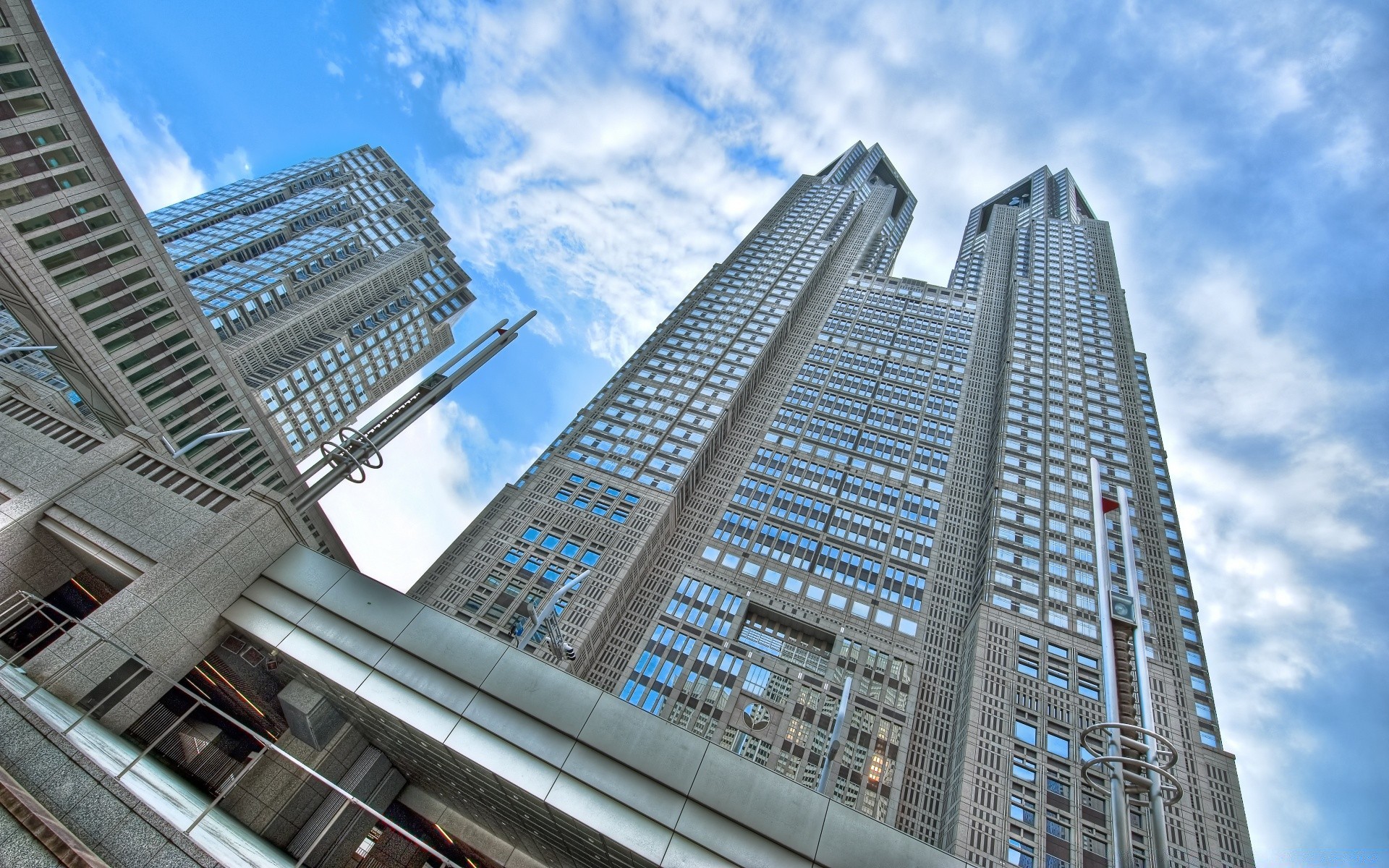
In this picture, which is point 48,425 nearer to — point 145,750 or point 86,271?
point 145,750

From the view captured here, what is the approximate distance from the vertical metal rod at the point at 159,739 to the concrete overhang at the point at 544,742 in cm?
220

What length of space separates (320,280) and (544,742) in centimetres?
11578

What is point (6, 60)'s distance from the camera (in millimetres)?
33812

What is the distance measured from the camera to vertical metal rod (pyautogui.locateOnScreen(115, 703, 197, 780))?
36.3 feet

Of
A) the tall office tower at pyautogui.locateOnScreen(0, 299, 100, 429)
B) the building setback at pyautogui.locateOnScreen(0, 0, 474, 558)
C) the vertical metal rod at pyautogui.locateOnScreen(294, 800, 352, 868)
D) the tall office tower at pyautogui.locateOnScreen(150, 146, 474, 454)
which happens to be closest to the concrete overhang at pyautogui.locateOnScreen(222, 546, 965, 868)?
the vertical metal rod at pyautogui.locateOnScreen(294, 800, 352, 868)

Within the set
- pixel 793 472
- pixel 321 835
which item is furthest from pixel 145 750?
pixel 793 472

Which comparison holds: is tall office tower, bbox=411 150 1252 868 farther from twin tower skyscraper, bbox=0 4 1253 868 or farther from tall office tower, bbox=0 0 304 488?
tall office tower, bbox=0 0 304 488

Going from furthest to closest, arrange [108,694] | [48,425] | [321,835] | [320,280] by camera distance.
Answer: [320,280], [48,425], [108,694], [321,835]

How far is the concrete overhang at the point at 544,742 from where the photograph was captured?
45.7ft

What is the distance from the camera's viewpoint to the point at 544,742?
15023 mm

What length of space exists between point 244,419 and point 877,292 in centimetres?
9333

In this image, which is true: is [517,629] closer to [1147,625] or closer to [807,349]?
[1147,625]

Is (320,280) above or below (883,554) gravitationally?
above

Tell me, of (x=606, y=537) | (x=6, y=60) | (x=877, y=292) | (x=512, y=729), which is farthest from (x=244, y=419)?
(x=877, y=292)
